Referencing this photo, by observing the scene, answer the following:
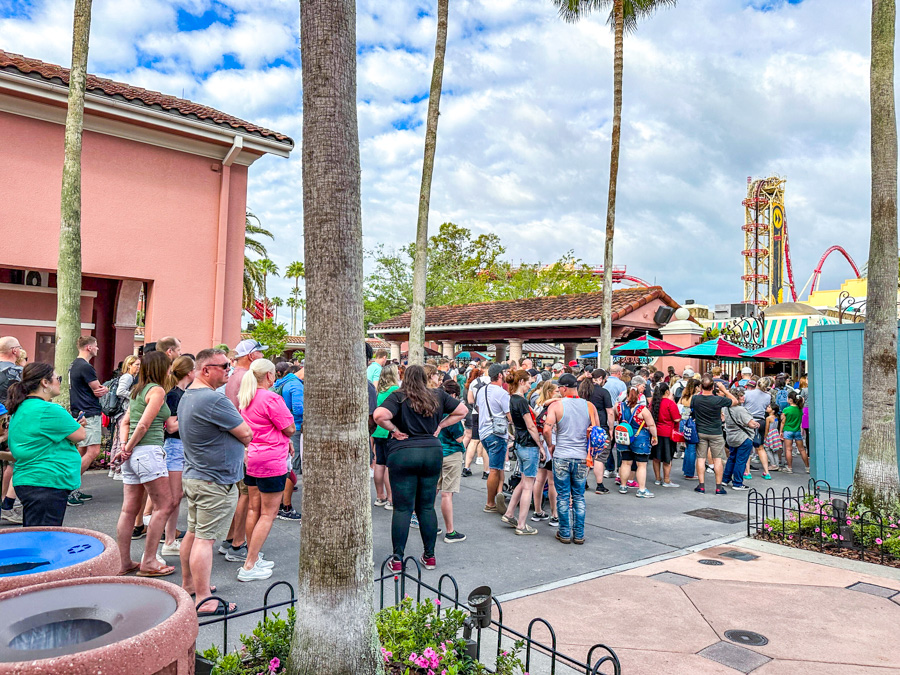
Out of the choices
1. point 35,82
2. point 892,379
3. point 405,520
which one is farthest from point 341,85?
point 35,82

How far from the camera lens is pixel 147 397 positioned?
5.07 metres

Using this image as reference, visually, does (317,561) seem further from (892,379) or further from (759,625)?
(892,379)

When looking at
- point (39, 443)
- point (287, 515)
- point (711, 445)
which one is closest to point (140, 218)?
point (287, 515)

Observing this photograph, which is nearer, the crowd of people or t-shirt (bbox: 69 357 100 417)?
the crowd of people

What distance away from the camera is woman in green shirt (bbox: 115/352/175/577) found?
4949 millimetres

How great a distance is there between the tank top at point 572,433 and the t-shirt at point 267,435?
9.79 ft

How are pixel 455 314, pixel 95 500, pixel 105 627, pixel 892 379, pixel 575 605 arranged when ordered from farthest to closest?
pixel 455 314 → pixel 95 500 → pixel 892 379 → pixel 575 605 → pixel 105 627

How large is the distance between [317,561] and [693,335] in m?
21.6

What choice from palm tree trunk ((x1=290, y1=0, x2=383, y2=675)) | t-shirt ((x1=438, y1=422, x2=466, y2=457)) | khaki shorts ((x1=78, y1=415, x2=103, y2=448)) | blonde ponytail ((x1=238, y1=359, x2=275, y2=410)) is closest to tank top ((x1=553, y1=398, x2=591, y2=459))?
t-shirt ((x1=438, y1=422, x2=466, y2=457))

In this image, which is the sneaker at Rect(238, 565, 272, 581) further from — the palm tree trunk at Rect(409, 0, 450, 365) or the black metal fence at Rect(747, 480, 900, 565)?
the palm tree trunk at Rect(409, 0, 450, 365)

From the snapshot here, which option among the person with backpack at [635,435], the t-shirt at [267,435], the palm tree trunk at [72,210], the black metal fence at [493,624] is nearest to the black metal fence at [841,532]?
the person with backpack at [635,435]

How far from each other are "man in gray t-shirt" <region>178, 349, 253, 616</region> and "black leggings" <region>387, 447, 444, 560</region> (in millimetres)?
1386

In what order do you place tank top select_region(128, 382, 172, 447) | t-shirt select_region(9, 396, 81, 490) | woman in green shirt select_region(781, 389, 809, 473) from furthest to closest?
1. woman in green shirt select_region(781, 389, 809, 473)
2. tank top select_region(128, 382, 172, 447)
3. t-shirt select_region(9, 396, 81, 490)

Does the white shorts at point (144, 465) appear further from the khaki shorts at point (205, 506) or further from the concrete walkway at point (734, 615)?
the concrete walkway at point (734, 615)
